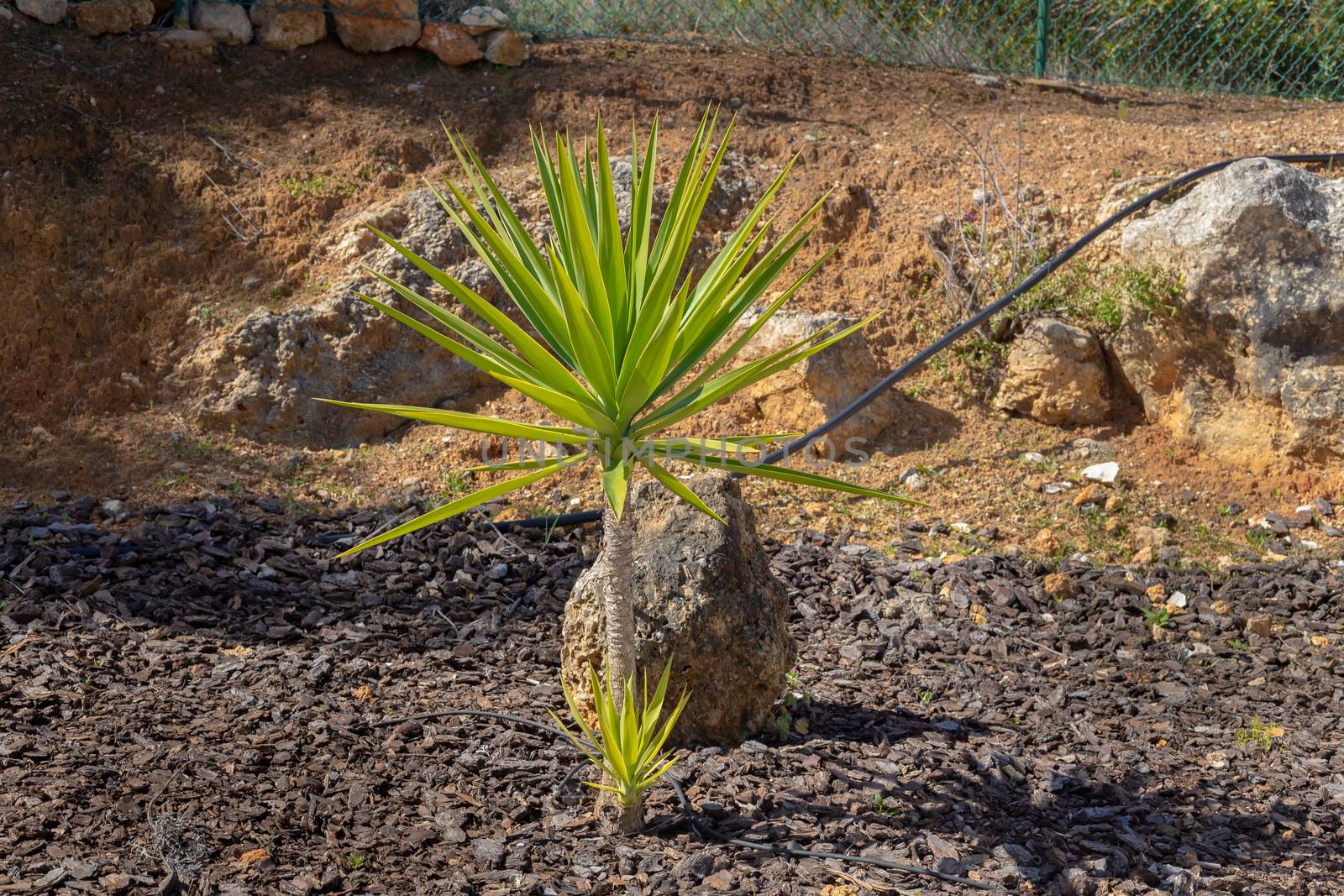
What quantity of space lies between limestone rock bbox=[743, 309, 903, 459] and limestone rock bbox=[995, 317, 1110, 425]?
1.98ft

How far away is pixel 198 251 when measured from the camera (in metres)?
6.04

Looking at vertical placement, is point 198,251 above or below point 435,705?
above

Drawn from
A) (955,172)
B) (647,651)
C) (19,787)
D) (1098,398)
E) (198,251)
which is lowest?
(19,787)

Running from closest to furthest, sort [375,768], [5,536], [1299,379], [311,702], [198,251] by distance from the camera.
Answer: [375,768], [311,702], [5,536], [1299,379], [198,251]

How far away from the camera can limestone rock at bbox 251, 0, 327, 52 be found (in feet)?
22.2

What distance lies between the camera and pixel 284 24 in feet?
22.2

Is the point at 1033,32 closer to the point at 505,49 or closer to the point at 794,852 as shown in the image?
the point at 505,49

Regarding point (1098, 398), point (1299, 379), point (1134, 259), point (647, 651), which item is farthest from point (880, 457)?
point (647, 651)

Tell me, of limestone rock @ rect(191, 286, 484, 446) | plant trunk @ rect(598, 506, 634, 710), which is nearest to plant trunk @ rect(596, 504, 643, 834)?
plant trunk @ rect(598, 506, 634, 710)

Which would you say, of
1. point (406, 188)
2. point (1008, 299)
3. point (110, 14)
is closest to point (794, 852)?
point (1008, 299)

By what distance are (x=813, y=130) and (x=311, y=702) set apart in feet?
15.1

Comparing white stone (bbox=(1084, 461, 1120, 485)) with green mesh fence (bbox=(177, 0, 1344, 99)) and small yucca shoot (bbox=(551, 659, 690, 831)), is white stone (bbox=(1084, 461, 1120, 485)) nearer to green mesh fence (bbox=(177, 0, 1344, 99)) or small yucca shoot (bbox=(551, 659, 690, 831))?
small yucca shoot (bbox=(551, 659, 690, 831))

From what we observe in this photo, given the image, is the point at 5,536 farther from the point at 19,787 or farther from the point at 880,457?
the point at 880,457

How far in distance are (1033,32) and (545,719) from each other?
6.10 m
